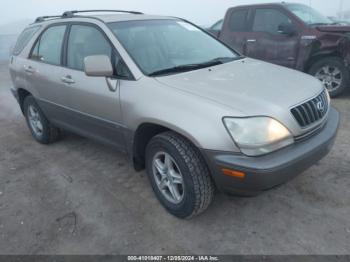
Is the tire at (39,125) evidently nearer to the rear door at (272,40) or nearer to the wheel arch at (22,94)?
the wheel arch at (22,94)

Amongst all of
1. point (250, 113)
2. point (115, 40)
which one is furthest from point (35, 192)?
point (250, 113)

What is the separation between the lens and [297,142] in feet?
8.06

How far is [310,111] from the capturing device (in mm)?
2574

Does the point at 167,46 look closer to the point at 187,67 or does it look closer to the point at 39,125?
the point at 187,67

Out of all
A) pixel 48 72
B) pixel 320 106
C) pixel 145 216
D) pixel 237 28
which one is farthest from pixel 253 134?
pixel 237 28

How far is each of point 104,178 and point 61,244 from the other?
3.52 feet

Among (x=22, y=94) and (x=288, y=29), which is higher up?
(x=288, y=29)

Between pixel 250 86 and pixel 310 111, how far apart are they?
0.51 m

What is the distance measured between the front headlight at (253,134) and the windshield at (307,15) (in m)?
4.73

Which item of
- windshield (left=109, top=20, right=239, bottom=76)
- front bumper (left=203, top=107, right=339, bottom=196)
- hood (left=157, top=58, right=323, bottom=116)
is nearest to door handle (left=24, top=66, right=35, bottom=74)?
windshield (left=109, top=20, right=239, bottom=76)

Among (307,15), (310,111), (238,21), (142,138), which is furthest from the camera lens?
(238,21)

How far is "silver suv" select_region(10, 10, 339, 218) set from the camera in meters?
2.29

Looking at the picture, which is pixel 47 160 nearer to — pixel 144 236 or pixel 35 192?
pixel 35 192

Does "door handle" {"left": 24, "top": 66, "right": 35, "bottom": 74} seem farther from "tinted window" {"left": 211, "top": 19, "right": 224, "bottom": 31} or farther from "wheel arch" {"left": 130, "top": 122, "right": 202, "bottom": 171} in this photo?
"tinted window" {"left": 211, "top": 19, "right": 224, "bottom": 31}
